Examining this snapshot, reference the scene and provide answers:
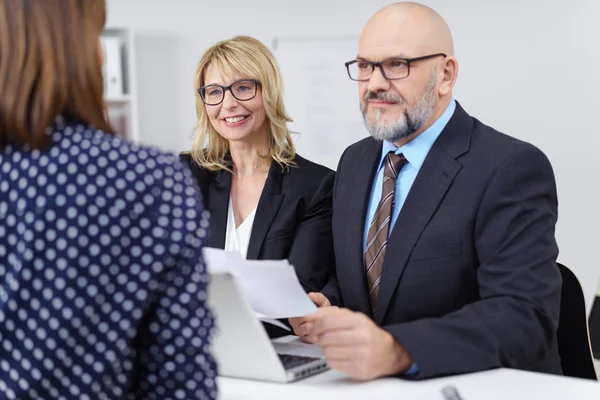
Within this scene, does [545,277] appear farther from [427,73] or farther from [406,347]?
[427,73]

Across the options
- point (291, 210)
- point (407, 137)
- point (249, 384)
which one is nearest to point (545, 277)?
point (407, 137)

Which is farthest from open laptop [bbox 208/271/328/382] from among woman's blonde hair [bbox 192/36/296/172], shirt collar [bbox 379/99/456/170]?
woman's blonde hair [bbox 192/36/296/172]

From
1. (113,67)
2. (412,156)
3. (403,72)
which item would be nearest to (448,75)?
(403,72)

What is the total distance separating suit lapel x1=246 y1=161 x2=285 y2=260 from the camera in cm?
246

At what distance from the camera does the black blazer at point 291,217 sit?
2328mm

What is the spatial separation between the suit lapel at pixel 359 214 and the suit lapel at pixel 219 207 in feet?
1.80

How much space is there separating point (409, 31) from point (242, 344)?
970mm

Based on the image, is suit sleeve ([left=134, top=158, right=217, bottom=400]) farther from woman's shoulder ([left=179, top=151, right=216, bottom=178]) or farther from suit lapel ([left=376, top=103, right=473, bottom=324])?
→ woman's shoulder ([left=179, top=151, right=216, bottom=178])

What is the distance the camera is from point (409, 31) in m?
2.00

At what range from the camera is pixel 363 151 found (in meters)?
2.21

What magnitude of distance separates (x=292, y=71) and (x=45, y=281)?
13.0 ft

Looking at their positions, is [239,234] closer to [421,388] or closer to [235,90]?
[235,90]

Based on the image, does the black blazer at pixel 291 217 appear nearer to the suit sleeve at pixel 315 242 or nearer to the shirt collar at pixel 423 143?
the suit sleeve at pixel 315 242

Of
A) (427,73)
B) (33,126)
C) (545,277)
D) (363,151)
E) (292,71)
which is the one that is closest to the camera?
(33,126)
